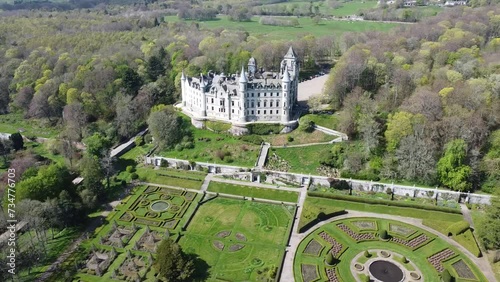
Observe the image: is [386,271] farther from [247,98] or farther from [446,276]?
[247,98]

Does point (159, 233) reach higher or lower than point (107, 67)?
lower

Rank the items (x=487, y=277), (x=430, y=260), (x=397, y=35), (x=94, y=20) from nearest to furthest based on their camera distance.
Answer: (x=487, y=277), (x=430, y=260), (x=397, y=35), (x=94, y=20)

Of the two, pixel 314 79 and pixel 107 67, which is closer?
pixel 107 67

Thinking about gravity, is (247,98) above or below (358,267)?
above

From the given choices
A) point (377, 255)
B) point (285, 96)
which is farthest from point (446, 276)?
point (285, 96)

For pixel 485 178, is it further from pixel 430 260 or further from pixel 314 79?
pixel 314 79

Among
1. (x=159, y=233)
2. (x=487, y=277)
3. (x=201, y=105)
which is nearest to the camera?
(x=487, y=277)

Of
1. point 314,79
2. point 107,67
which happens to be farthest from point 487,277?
point 107,67

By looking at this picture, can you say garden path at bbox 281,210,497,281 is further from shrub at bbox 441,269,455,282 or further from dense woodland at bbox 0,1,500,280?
dense woodland at bbox 0,1,500,280
